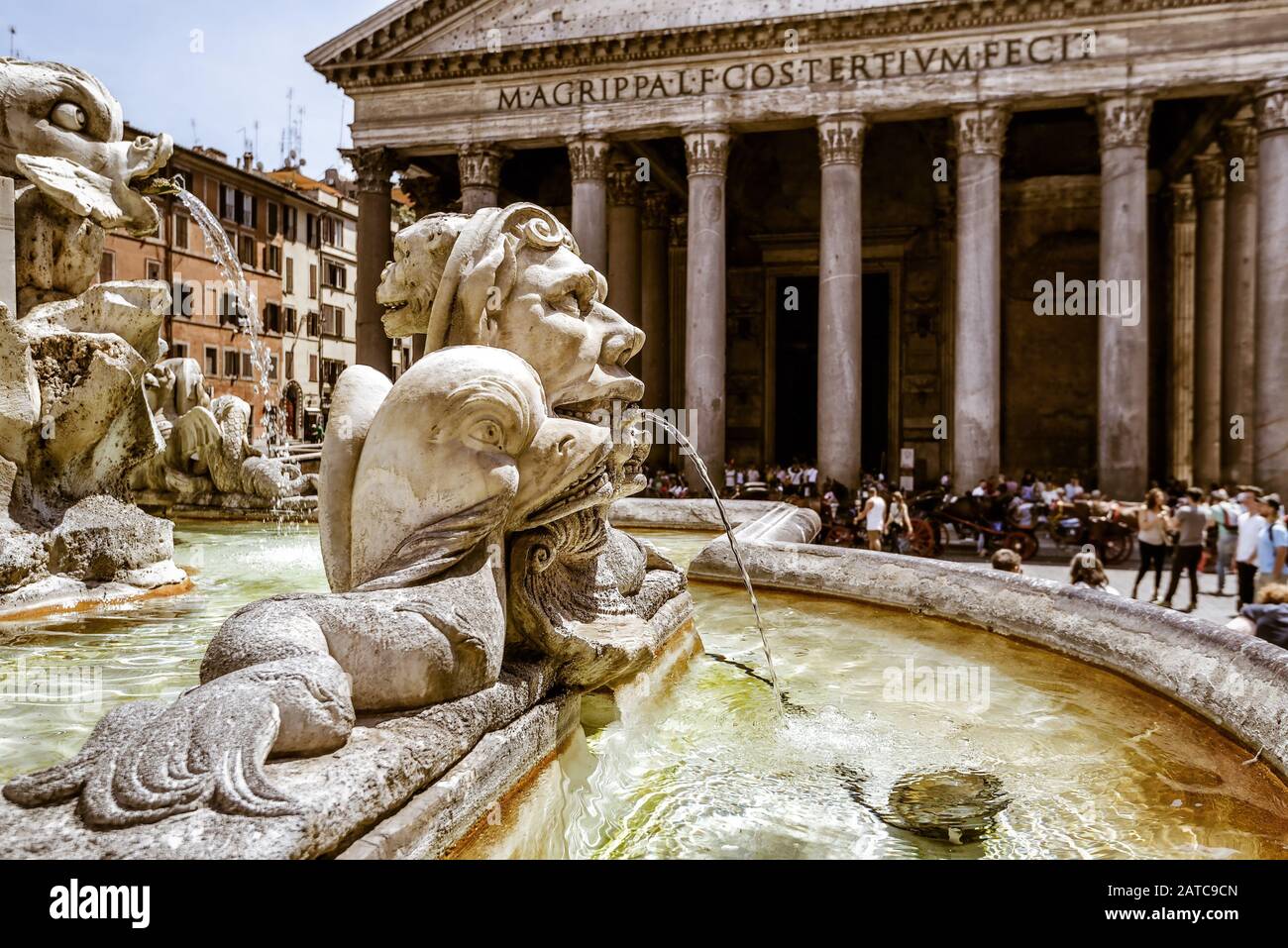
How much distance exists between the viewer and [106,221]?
480 cm

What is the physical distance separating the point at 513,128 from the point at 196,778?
21316 mm

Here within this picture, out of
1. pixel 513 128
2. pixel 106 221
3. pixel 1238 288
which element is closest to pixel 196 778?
pixel 106 221

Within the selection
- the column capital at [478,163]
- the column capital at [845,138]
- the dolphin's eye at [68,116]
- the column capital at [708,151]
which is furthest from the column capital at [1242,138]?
the dolphin's eye at [68,116]

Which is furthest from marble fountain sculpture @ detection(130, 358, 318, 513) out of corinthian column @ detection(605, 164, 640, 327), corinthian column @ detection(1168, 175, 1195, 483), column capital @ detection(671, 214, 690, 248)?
corinthian column @ detection(1168, 175, 1195, 483)

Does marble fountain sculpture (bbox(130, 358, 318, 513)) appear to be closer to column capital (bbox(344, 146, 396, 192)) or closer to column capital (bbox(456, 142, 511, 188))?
column capital (bbox(456, 142, 511, 188))

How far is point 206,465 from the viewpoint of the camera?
318 inches

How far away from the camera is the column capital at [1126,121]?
17.7 metres

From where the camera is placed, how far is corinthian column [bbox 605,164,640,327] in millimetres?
21875

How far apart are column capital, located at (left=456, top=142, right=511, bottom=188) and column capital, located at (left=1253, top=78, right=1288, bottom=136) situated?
1473 cm

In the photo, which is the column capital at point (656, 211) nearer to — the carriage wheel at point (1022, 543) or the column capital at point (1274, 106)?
the column capital at point (1274, 106)

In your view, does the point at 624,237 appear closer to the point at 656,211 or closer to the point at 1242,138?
the point at 656,211

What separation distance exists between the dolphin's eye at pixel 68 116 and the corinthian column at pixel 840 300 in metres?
15.2
